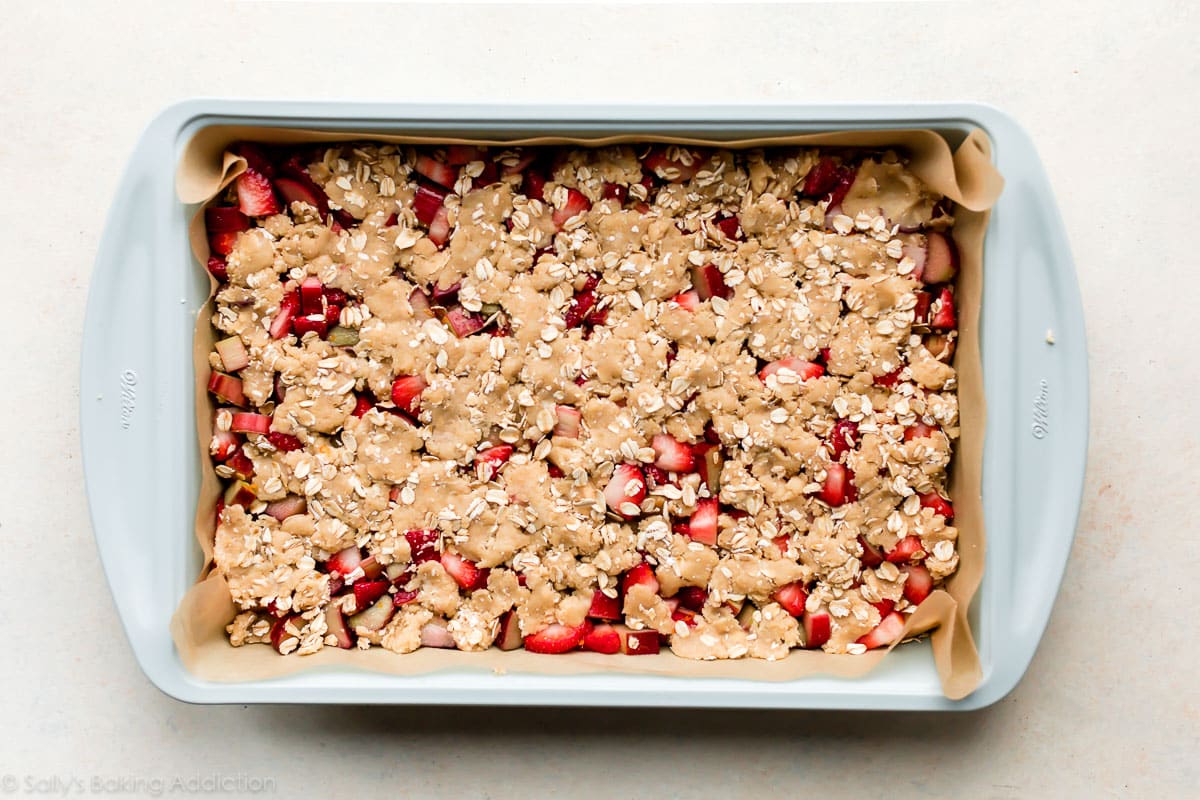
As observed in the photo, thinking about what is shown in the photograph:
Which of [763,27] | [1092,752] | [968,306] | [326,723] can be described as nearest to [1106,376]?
[968,306]

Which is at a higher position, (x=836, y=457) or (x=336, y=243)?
(x=336, y=243)

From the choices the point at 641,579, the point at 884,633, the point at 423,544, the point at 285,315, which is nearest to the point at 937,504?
the point at 884,633

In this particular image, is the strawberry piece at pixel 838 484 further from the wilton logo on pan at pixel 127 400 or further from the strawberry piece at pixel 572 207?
the wilton logo on pan at pixel 127 400

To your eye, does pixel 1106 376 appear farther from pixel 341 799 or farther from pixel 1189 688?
pixel 341 799

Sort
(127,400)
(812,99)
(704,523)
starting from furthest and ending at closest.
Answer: (812,99) → (704,523) → (127,400)

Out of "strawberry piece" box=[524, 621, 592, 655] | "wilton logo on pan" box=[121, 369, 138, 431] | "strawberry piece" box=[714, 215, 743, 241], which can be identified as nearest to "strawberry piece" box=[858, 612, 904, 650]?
"strawberry piece" box=[524, 621, 592, 655]

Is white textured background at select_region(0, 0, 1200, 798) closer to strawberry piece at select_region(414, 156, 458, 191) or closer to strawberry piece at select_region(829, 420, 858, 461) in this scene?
strawberry piece at select_region(414, 156, 458, 191)

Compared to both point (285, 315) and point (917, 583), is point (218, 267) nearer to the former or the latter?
point (285, 315)
